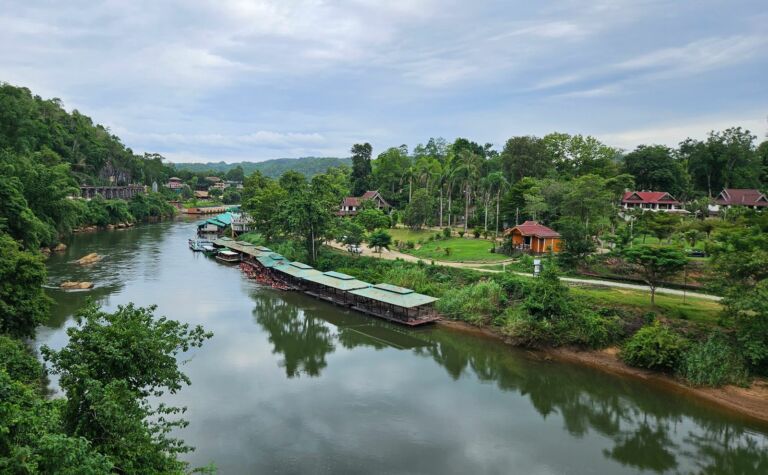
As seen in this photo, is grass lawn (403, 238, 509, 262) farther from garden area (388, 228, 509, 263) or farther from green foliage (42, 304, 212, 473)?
green foliage (42, 304, 212, 473)

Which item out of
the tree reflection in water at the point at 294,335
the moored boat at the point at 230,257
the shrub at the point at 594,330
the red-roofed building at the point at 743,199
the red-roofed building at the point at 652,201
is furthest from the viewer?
the red-roofed building at the point at 652,201

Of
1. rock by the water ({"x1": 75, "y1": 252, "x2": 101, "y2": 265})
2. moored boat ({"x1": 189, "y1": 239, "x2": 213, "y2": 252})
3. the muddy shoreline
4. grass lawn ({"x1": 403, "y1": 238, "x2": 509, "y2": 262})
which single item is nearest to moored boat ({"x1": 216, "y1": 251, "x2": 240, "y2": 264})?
moored boat ({"x1": 189, "y1": 239, "x2": 213, "y2": 252})

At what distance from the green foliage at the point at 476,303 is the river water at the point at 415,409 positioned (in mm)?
1756

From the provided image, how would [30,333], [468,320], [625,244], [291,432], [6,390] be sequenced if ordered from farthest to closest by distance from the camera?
1. [625,244]
2. [468,320]
3. [30,333]
4. [291,432]
5. [6,390]

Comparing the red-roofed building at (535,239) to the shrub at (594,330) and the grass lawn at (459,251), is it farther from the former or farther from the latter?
the shrub at (594,330)

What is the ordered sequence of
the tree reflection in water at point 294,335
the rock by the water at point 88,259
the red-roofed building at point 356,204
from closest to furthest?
the tree reflection in water at point 294,335 < the rock by the water at point 88,259 < the red-roofed building at point 356,204

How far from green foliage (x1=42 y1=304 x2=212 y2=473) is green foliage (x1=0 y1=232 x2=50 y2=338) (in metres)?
12.4

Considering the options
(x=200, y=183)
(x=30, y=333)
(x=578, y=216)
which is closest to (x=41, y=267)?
(x=30, y=333)

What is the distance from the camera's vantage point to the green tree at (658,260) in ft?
86.3

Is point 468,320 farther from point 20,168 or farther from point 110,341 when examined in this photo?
point 20,168

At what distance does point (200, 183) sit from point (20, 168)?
108293 mm

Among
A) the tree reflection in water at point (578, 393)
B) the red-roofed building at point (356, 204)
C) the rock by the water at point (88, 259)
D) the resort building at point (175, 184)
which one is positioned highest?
the resort building at point (175, 184)

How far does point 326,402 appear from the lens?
20562 millimetres

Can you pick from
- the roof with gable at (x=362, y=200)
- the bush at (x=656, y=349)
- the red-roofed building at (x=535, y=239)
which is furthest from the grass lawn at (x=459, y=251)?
the roof with gable at (x=362, y=200)
